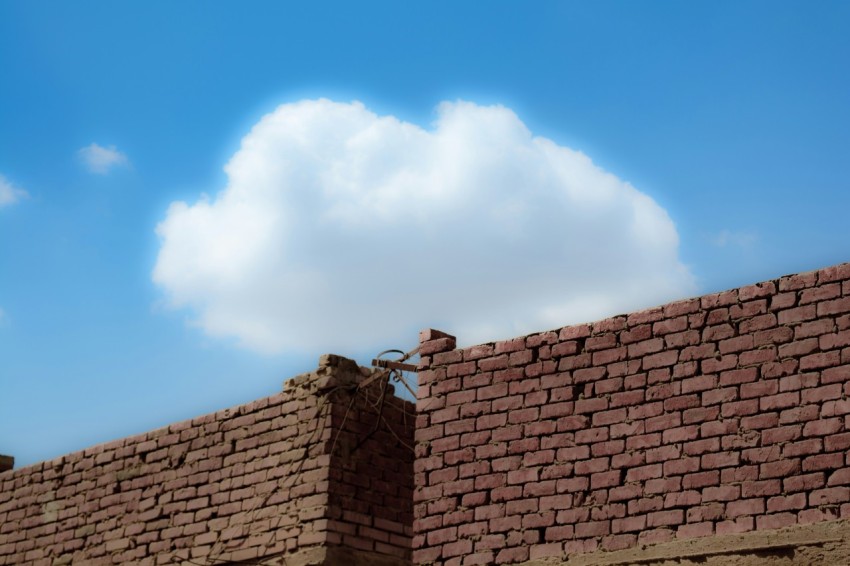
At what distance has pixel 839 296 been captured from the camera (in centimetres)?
938

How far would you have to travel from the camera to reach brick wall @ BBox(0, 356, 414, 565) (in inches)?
463

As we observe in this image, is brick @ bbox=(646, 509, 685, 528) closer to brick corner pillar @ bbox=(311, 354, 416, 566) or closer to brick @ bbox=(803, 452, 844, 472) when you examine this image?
brick @ bbox=(803, 452, 844, 472)

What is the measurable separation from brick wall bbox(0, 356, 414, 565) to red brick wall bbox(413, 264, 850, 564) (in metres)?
1.04

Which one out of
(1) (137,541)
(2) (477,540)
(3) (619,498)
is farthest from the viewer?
(1) (137,541)

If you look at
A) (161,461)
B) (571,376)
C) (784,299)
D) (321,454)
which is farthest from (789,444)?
(161,461)

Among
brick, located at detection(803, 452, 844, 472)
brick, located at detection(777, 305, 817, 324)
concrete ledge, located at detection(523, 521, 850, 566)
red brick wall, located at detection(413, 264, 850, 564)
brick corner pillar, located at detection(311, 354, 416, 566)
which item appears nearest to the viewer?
concrete ledge, located at detection(523, 521, 850, 566)

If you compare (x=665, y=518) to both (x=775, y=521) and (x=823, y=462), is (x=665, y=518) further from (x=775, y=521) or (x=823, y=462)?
(x=823, y=462)

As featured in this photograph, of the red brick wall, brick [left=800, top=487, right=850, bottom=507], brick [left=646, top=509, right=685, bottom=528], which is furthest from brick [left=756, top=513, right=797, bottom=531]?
brick [left=646, top=509, right=685, bottom=528]

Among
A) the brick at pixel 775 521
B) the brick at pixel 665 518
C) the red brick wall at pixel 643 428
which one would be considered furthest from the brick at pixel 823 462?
the brick at pixel 665 518

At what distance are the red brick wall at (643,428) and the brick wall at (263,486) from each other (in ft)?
3.40

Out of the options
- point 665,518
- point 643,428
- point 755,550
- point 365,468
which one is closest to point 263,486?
point 365,468

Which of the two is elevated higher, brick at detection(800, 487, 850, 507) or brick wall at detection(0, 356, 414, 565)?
brick wall at detection(0, 356, 414, 565)

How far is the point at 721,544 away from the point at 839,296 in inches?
77.7

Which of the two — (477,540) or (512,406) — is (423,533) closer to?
(477,540)
